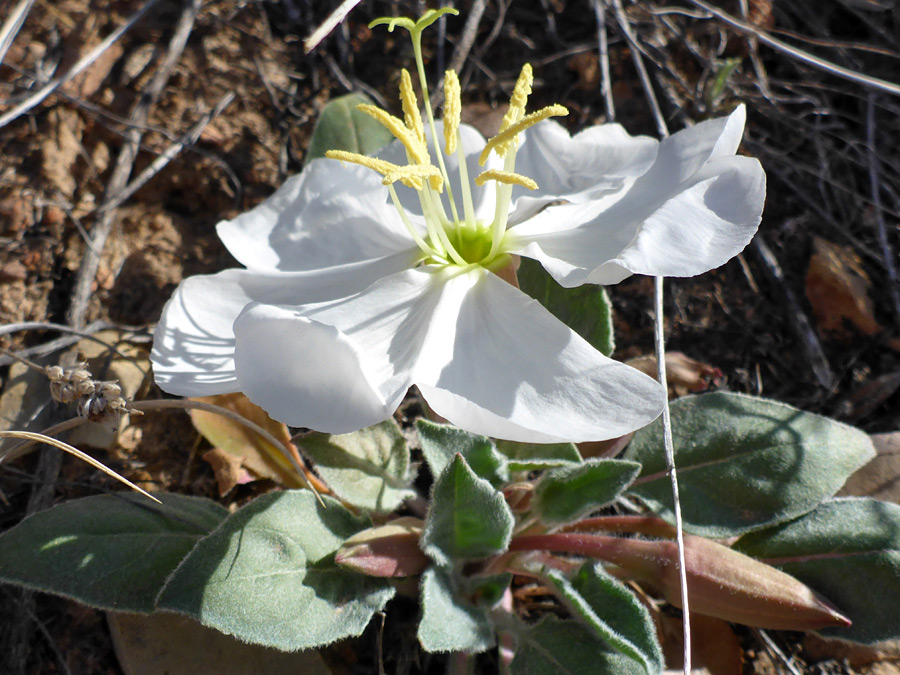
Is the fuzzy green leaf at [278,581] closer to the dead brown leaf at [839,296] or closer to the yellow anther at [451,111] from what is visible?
the yellow anther at [451,111]

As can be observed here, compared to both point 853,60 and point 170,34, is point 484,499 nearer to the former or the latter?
point 170,34

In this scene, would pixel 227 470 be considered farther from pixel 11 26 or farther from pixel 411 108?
pixel 11 26

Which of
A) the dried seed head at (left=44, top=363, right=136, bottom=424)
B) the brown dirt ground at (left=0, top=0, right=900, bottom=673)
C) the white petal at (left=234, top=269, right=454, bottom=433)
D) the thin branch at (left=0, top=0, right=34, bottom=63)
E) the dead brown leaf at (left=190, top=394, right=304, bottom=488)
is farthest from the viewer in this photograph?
the brown dirt ground at (left=0, top=0, right=900, bottom=673)

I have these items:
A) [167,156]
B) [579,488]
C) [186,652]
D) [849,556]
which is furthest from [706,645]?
[167,156]

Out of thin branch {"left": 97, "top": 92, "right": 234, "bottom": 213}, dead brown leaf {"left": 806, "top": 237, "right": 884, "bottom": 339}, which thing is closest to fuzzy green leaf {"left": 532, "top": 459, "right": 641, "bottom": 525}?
dead brown leaf {"left": 806, "top": 237, "right": 884, "bottom": 339}

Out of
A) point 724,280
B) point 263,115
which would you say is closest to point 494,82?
point 263,115

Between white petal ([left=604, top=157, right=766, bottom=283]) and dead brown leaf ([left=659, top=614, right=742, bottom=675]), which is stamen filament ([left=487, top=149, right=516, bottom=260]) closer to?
white petal ([left=604, top=157, right=766, bottom=283])
